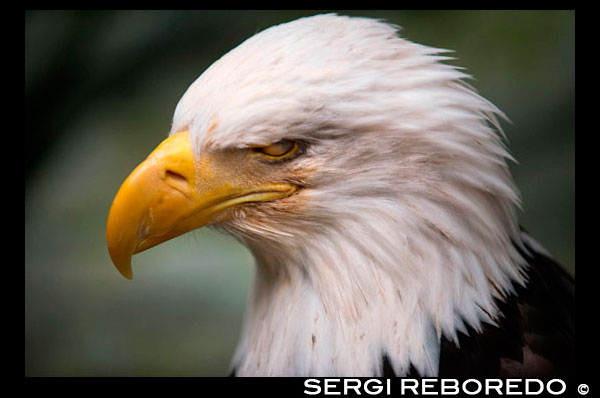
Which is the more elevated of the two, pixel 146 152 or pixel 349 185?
pixel 349 185

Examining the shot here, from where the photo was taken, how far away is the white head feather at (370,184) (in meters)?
1.01

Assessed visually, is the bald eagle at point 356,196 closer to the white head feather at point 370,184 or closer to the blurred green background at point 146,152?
the white head feather at point 370,184

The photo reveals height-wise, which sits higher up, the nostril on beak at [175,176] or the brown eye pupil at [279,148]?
the brown eye pupil at [279,148]

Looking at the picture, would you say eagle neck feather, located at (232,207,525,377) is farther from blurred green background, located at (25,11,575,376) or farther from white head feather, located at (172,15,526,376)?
blurred green background, located at (25,11,575,376)

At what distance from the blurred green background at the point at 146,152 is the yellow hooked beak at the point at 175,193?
1242 millimetres

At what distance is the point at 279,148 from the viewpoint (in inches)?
40.8

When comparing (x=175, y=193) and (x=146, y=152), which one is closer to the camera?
(x=175, y=193)

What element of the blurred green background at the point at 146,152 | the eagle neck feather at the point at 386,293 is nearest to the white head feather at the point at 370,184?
the eagle neck feather at the point at 386,293

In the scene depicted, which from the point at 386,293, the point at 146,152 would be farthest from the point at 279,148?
the point at 146,152

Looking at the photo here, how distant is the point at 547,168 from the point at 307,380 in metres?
1.78

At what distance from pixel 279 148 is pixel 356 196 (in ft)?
0.54

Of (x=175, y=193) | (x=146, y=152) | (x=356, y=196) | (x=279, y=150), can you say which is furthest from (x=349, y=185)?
(x=146, y=152)

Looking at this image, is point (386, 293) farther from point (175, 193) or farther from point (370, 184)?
point (175, 193)
